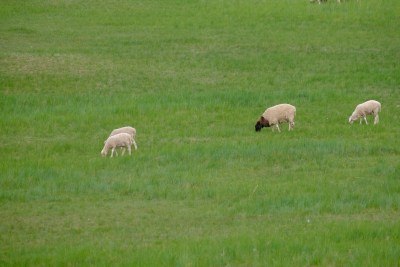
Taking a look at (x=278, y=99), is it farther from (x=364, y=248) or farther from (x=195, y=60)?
(x=364, y=248)

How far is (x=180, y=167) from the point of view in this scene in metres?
18.8

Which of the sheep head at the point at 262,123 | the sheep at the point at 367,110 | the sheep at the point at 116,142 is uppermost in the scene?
the sheep at the point at 367,110

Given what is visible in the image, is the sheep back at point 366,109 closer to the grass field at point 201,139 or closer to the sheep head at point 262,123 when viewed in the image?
the grass field at point 201,139

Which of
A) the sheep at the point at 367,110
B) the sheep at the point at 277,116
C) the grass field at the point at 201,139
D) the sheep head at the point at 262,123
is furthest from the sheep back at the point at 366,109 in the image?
the sheep head at the point at 262,123

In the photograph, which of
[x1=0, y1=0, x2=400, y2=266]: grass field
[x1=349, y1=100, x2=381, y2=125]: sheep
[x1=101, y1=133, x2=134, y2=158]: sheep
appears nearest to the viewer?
[x1=0, y1=0, x2=400, y2=266]: grass field

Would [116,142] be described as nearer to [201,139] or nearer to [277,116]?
[201,139]

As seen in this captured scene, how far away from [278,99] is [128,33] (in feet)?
46.7

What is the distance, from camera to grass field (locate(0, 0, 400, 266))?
13258 millimetres

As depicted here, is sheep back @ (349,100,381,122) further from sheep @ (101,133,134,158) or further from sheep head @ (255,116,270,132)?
sheep @ (101,133,134,158)

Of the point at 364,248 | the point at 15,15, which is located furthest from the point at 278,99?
the point at 15,15

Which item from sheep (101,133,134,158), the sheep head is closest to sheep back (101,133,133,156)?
sheep (101,133,134,158)

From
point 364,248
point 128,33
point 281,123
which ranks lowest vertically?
point 364,248

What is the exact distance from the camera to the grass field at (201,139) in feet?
43.5

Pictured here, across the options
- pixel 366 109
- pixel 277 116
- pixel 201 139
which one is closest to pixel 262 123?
pixel 277 116
